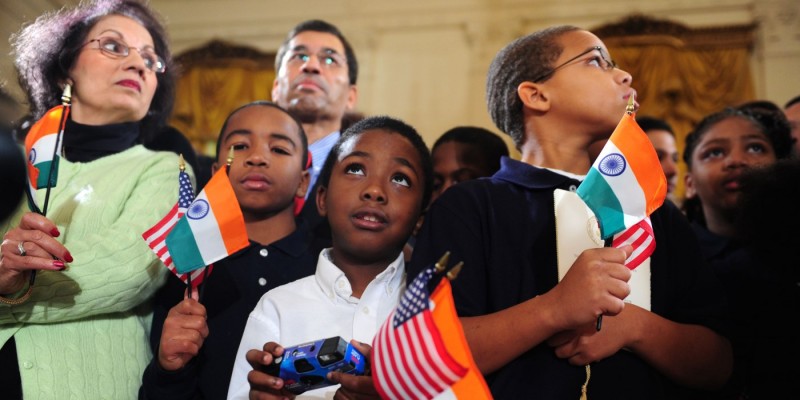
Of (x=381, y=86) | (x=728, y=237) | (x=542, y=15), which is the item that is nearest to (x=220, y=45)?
(x=381, y=86)

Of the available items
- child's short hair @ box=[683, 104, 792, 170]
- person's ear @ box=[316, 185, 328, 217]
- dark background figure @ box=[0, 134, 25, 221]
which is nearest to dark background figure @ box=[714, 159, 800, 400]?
child's short hair @ box=[683, 104, 792, 170]

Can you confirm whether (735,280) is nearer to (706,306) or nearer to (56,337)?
(706,306)

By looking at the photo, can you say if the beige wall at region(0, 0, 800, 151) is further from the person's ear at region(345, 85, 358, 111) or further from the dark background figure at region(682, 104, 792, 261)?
the dark background figure at region(682, 104, 792, 261)

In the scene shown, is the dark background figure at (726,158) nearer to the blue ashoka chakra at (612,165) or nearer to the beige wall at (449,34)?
the blue ashoka chakra at (612,165)

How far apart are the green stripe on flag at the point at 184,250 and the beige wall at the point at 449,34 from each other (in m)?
4.97

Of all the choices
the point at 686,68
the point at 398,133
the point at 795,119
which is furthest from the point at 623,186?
the point at 686,68

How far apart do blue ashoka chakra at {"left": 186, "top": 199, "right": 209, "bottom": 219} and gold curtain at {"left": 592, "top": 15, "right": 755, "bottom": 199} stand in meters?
5.04

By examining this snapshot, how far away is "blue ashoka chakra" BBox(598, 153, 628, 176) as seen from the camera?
144 centimetres

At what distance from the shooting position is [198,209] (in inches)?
68.6

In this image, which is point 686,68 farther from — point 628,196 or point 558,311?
point 558,311

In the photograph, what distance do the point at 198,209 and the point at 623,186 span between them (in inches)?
37.3

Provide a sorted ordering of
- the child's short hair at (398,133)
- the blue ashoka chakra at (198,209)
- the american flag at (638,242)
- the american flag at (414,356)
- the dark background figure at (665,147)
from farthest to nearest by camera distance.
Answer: the dark background figure at (665,147), the child's short hair at (398,133), the blue ashoka chakra at (198,209), the american flag at (638,242), the american flag at (414,356)

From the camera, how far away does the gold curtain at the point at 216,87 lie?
724cm

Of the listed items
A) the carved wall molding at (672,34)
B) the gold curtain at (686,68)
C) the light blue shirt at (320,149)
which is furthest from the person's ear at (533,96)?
the carved wall molding at (672,34)
